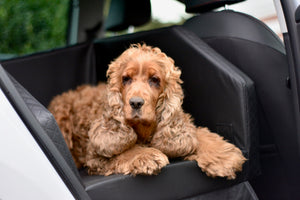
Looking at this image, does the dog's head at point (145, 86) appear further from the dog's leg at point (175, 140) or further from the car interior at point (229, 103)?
the car interior at point (229, 103)

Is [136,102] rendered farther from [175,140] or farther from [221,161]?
[221,161]

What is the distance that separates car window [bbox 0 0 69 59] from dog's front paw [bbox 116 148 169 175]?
4.56m

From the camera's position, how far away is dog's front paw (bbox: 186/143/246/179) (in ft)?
7.32

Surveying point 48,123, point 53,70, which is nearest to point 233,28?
point 48,123

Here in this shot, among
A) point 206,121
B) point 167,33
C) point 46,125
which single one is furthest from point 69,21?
point 46,125

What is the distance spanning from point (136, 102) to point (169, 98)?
35cm

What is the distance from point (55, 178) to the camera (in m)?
1.65

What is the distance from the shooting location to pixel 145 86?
2.19 m

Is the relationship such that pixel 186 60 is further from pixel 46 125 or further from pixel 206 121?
pixel 46 125

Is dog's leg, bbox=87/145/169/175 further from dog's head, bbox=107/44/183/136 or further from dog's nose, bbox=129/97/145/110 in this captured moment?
dog's nose, bbox=129/97/145/110

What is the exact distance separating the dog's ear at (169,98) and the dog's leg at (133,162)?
0.71 feet

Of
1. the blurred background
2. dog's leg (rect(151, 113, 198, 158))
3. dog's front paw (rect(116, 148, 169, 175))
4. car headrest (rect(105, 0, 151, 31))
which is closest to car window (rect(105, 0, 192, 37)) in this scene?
car headrest (rect(105, 0, 151, 31))

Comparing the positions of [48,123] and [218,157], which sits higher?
[48,123]

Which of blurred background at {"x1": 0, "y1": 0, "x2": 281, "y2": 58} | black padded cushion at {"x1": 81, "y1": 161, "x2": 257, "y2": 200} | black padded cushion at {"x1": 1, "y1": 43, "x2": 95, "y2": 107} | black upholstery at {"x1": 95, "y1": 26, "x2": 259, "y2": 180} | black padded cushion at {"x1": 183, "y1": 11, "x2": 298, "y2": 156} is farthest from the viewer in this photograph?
blurred background at {"x1": 0, "y1": 0, "x2": 281, "y2": 58}
